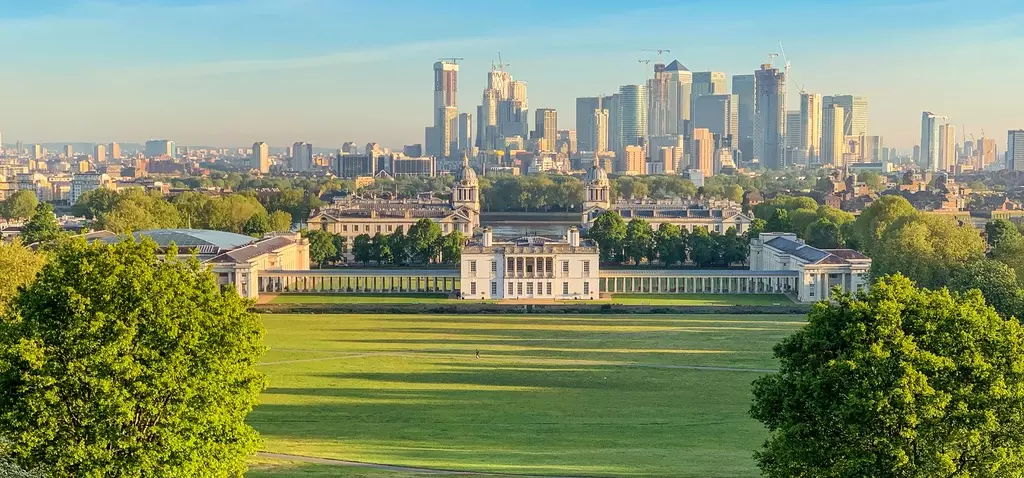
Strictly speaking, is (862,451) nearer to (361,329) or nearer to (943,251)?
(361,329)

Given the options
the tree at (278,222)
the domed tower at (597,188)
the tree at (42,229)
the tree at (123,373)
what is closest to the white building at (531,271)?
the tree at (42,229)

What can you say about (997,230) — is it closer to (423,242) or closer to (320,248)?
(423,242)

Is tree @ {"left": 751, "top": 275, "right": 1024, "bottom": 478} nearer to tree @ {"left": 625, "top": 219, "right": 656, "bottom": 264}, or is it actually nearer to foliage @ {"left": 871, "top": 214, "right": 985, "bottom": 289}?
foliage @ {"left": 871, "top": 214, "right": 985, "bottom": 289}

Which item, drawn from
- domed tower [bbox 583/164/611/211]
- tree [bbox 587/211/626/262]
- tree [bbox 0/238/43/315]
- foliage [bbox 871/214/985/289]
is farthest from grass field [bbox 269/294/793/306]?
domed tower [bbox 583/164/611/211]

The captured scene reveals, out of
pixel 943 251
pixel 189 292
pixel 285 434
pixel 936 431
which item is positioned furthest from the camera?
pixel 943 251

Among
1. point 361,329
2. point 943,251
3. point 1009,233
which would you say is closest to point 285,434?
point 361,329

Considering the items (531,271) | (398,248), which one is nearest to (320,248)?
(398,248)
